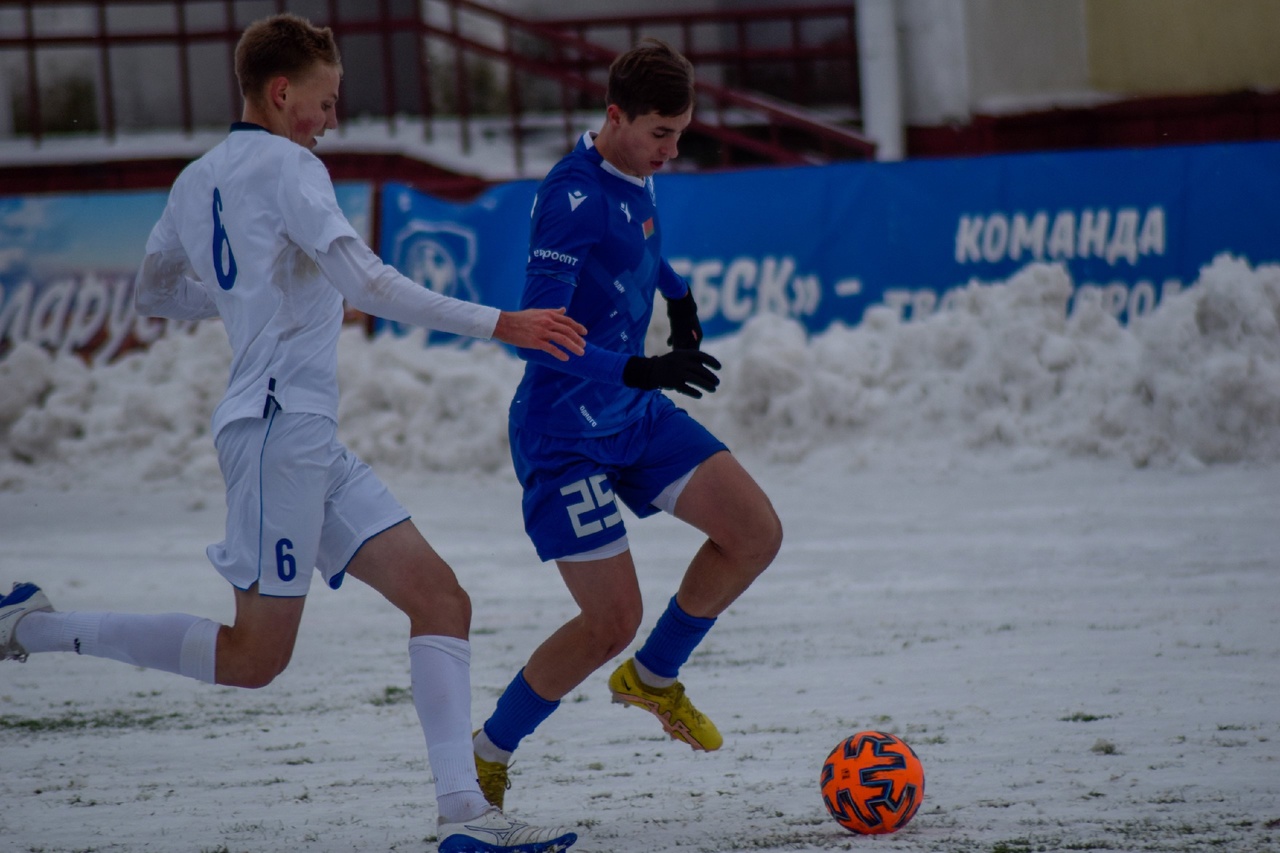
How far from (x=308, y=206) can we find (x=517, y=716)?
1.48 meters

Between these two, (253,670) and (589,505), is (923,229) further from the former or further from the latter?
(253,670)

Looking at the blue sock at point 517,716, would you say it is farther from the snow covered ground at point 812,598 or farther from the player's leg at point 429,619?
the player's leg at point 429,619

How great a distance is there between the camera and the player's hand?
11.8 ft

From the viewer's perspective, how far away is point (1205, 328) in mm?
9938

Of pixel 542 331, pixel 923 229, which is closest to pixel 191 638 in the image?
pixel 542 331

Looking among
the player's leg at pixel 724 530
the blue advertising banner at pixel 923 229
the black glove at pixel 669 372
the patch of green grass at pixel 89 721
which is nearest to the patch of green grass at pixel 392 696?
the patch of green grass at pixel 89 721

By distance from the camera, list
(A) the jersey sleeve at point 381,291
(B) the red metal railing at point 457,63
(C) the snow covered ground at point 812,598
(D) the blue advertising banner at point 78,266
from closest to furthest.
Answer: (A) the jersey sleeve at point 381,291 → (C) the snow covered ground at point 812,598 → (D) the blue advertising banner at point 78,266 → (B) the red metal railing at point 457,63

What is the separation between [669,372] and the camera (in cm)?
379

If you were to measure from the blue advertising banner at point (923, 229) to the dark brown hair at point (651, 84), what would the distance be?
7.38 metres

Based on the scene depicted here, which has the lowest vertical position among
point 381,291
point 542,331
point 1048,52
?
point 542,331

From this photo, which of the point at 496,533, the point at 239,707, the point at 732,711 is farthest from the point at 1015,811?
the point at 496,533

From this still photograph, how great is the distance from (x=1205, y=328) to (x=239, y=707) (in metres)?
6.84

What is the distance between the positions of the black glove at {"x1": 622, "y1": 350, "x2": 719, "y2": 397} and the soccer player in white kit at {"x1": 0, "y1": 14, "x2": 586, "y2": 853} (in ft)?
0.61

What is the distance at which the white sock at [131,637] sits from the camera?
3736 millimetres
